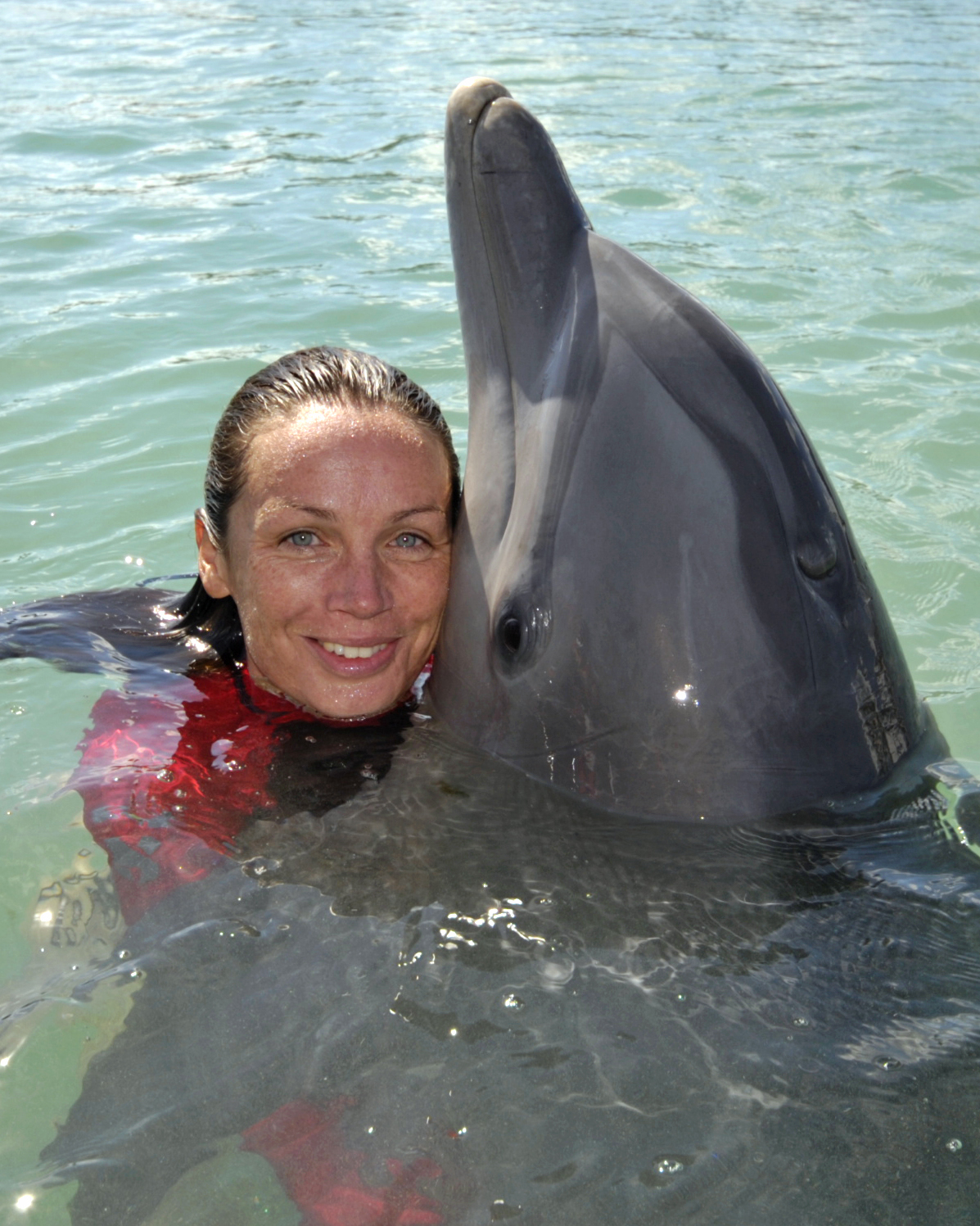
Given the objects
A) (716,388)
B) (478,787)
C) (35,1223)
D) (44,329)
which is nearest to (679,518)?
(716,388)

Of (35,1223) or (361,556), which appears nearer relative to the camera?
(35,1223)

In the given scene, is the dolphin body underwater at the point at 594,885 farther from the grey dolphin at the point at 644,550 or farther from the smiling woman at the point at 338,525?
the smiling woman at the point at 338,525

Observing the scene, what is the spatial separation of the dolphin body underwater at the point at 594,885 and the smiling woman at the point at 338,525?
162 millimetres

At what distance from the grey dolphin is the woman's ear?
962 millimetres

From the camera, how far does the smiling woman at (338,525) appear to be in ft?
12.2

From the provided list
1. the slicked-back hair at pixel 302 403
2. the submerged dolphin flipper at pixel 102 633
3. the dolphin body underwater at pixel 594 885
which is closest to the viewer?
the dolphin body underwater at pixel 594 885

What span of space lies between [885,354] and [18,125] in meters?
10.0

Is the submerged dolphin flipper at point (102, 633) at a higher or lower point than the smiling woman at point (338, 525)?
lower

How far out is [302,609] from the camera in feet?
12.5

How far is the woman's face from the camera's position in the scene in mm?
3709

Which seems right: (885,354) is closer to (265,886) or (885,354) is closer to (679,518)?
(679,518)

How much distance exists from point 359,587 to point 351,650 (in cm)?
25

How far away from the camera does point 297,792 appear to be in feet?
11.9

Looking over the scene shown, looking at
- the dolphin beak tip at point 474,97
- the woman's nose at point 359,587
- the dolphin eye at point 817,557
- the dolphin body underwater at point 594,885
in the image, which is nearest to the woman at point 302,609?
the woman's nose at point 359,587
